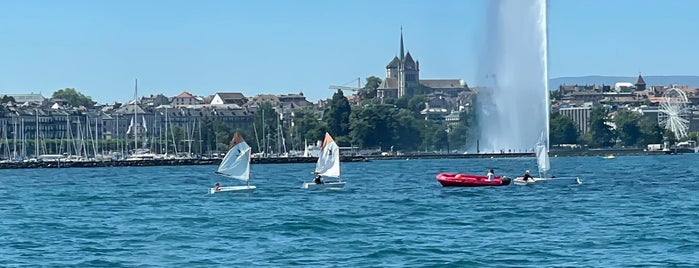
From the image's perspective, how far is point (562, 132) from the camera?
18750 cm

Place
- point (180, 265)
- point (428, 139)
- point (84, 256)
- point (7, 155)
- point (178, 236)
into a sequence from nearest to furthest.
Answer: point (180, 265) < point (84, 256) < point (178, 236) < point (7, 155) < point (428, 139)

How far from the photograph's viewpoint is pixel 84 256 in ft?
119

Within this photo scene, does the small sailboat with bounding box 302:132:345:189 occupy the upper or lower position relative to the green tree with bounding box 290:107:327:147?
lower

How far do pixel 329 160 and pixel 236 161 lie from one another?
18.1ft

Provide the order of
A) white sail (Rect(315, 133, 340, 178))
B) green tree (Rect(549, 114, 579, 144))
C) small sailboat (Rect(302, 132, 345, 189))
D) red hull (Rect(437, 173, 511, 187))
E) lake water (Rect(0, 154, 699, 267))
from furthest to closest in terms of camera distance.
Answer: green tree (Rect(549, 114, 579, 144)) < white sail (Rect(315, 133, 340, 178)) < small sailboat (Rect(302, 132, 345, 189)) < red hull (Rect(437, 173, 511, 187)) < lake water (Rect(0, 154, 699, 267))

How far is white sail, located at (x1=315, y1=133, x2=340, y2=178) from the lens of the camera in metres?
65.8

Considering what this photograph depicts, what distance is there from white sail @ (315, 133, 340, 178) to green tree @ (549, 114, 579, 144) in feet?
397

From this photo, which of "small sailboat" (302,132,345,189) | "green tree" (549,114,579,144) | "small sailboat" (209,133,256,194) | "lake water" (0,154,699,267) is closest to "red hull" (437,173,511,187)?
"lake water" (0,154,699,267)

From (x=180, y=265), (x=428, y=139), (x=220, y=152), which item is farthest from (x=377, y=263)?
(x=428, y=139)

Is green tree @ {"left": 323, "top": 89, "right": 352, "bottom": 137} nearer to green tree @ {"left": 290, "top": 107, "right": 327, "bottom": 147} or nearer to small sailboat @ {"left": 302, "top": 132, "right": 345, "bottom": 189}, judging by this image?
green tree @ {"left": 290, "top": 107, "right": 327, "bottom": 147}

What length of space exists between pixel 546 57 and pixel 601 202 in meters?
51.5

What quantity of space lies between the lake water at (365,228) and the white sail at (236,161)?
1010mm

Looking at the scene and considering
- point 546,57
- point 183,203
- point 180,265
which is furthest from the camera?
point 546,57

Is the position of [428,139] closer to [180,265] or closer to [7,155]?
[7,155]
